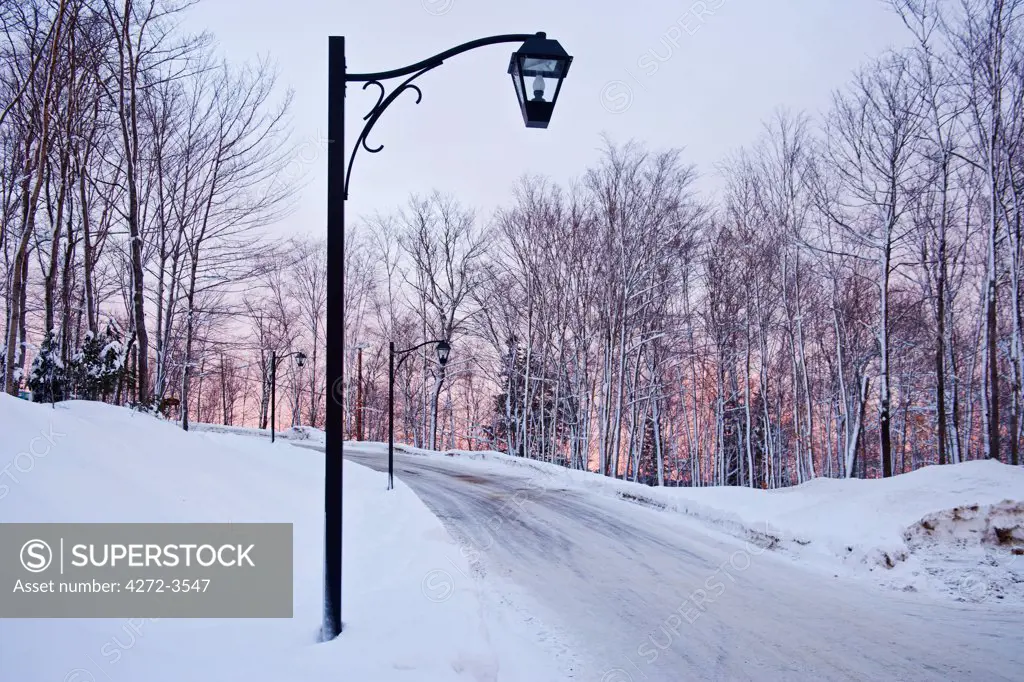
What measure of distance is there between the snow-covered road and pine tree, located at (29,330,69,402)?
25.7ft

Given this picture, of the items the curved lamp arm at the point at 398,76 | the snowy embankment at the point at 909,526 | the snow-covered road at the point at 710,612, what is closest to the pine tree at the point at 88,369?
the snow-covered road at the point at 710,612

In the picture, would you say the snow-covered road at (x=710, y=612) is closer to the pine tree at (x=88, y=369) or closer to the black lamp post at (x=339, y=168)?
the black lamp post at (x=339, y=168)

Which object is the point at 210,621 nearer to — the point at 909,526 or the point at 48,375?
the point at 48,375

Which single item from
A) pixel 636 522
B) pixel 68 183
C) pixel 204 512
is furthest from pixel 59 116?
pixel 636 522

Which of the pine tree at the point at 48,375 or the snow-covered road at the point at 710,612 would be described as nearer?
the snow-covered road at the point at 710,612

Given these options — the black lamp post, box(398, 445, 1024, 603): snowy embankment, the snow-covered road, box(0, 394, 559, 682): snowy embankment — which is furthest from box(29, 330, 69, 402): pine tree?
box(398, 445, 1024, 603): snowy embankment

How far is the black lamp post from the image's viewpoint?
3.82 m

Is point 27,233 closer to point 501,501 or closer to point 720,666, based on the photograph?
point 501,501

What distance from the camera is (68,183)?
1491 centimetres

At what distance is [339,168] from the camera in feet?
13.3

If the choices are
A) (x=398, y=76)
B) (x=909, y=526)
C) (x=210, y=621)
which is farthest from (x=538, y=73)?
(x=909, y=526)

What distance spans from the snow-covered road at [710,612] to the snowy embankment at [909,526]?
1.88 ft

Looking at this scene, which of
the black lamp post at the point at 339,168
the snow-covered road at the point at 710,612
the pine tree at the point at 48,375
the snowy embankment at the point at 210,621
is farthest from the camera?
the pine tree at the point at 48,375

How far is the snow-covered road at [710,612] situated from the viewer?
546 centimetres
